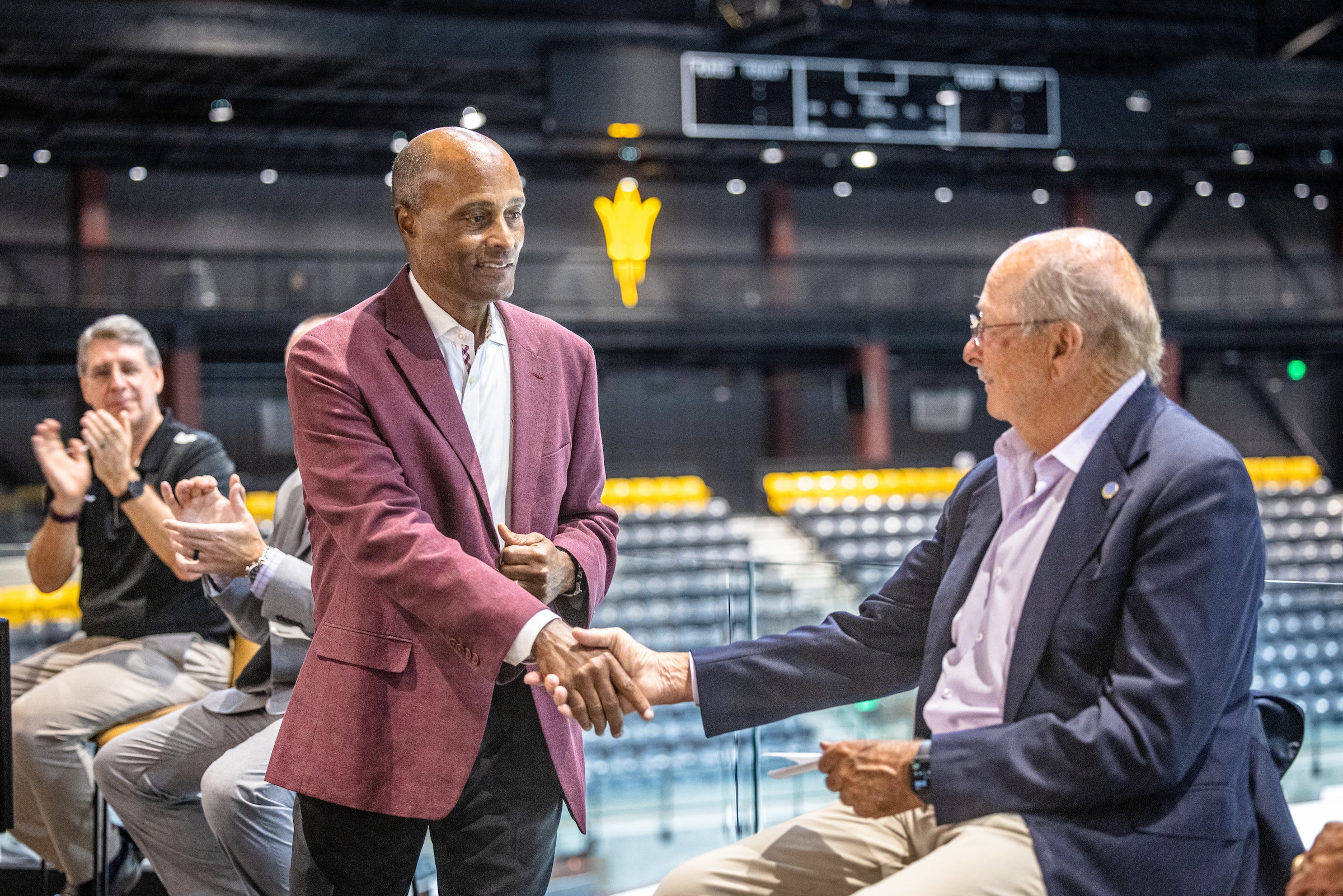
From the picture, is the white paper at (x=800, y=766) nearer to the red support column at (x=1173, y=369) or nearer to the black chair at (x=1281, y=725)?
the black chair at (x=1281, y=725)

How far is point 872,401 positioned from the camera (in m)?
15.4

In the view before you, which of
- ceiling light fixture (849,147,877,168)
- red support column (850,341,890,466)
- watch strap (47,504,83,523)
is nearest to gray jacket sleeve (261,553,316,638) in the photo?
watch strap (47,504,83,523)

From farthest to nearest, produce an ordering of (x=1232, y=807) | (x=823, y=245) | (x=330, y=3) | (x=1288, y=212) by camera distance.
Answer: (x=1288, y=212), (x=823, y=245), (x=330, y=3), (x=1232, y=807)

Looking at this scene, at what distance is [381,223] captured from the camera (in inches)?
671

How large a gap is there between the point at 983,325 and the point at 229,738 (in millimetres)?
1782

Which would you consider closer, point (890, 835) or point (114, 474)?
point (890, 835)

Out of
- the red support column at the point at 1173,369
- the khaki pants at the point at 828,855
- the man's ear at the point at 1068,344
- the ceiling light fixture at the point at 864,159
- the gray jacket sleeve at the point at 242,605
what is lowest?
the khaki pants at the point at 828,855

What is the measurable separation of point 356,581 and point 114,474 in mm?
1405

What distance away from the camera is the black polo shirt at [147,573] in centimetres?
302

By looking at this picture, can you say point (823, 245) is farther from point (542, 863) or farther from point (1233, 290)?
point (542, 863)

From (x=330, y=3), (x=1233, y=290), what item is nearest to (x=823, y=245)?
(x=1233, y=290)

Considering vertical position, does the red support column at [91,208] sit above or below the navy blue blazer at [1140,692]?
above

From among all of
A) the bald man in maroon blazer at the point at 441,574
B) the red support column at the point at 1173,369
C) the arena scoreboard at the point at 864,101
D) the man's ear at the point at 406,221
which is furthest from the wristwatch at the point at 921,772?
the red support column at the point at 1173,369

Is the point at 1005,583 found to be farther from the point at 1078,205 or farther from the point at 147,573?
the point at 1078,205
